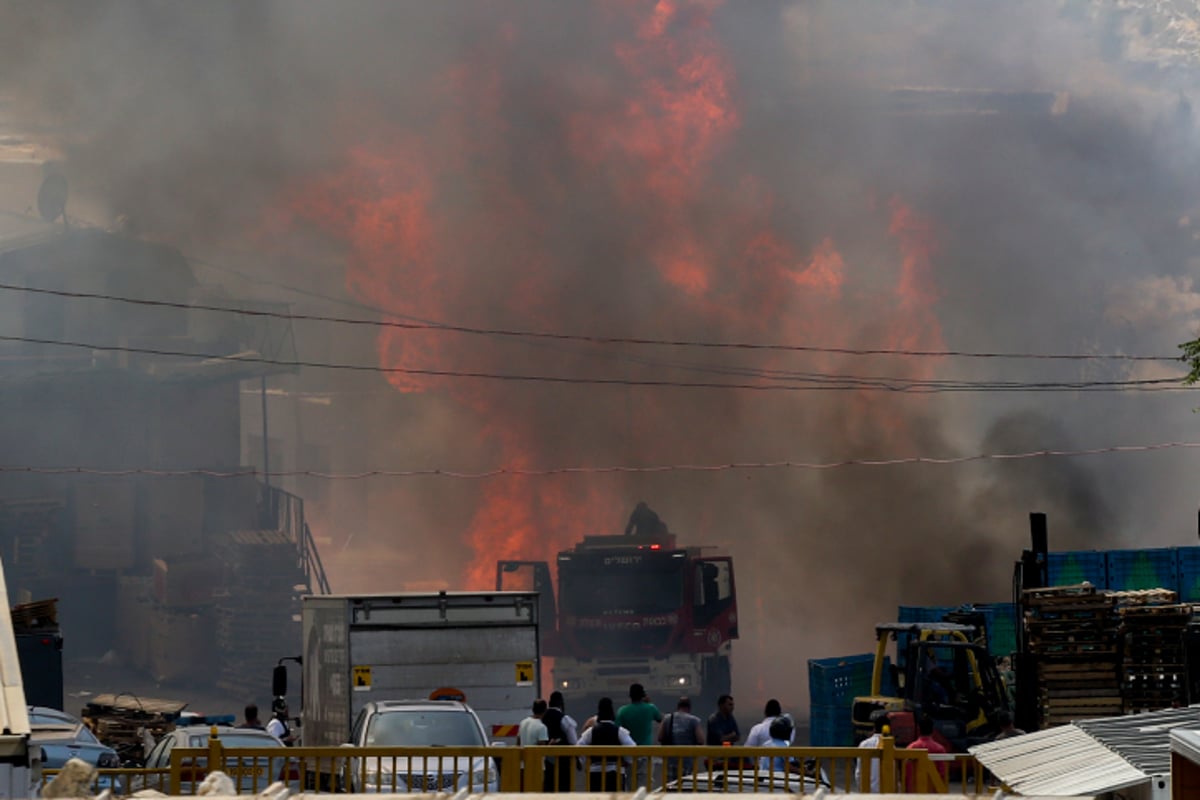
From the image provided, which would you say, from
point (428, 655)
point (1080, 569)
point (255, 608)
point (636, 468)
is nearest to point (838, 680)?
point (428, 655)

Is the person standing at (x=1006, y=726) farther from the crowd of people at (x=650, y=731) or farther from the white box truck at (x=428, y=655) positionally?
the white box truck at (x=428, y=655)

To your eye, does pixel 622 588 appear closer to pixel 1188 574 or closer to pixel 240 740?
pixel 1188 574

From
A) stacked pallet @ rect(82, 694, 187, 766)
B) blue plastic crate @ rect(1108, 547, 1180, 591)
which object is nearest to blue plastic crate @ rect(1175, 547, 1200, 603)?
blue plastic crate @ rect(1108, 547, 1180, 591)

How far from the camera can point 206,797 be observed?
5387 mm

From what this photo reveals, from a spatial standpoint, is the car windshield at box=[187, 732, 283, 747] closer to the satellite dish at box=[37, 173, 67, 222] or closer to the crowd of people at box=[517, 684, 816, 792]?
the crowd of people at box=[517, 684, 816, 792]

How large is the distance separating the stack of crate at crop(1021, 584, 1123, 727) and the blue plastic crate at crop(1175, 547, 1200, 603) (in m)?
6.34

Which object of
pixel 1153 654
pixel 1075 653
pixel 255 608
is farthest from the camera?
pixel 255 608

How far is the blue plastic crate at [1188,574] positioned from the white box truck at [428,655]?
11.6m

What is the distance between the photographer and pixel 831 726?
18.3m

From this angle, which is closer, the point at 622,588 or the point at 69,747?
the point at 69,747

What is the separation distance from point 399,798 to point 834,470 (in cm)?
3426

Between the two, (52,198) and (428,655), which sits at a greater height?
(52,198)

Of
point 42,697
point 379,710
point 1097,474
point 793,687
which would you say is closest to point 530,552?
point 793,687

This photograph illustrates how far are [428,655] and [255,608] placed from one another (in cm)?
1990
